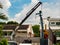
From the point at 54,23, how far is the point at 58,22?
1.00m

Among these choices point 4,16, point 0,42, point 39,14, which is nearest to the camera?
point 4,16

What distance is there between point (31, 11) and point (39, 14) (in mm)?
3098

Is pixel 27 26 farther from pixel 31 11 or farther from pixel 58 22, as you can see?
pixel 31 11

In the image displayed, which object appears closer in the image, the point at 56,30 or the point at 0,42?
the point at 0,42

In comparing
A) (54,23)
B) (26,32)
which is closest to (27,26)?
(26,32)

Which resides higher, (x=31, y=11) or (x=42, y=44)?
(x=31, y=11)

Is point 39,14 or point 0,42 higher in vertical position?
point 39,14

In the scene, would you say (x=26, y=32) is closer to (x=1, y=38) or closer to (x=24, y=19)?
(x=24, y=19)

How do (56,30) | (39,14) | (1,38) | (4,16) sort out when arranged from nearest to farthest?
1. (4,16)
2. (1,38)
3. (39,14)
4. (56,30)

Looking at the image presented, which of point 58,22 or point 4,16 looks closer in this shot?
point 4,16

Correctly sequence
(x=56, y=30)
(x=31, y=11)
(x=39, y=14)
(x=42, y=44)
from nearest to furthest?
(x=42, y=44)
(x=39, y=14)
(x=31, y=11)
(x=56, y=30)

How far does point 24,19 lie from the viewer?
33125mm

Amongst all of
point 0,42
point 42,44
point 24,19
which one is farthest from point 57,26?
point 42,44

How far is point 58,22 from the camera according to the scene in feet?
226
